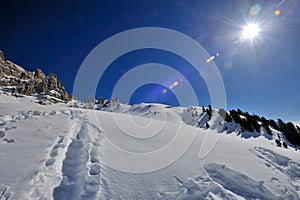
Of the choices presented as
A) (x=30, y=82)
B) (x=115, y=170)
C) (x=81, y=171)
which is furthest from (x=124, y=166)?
(x=30, y=82)

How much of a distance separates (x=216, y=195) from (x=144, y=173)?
2.28 m

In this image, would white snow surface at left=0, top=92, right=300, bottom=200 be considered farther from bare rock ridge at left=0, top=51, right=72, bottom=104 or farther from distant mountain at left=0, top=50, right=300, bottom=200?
bare rock ridge at left=0, top=51, right=72, bottom=104

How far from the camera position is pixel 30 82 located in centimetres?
13038

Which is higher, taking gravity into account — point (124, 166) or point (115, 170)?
point (124, 166)

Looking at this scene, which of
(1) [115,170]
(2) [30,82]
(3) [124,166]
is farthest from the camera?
(2) [30,82]

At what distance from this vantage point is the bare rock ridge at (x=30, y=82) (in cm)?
11872

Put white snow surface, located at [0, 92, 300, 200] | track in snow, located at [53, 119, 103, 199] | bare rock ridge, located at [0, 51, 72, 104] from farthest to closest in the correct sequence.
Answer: bare rock ridge, located at [0, 51, 72, 104]
white snow surface, located at [0, 92, 300, 200]
track in snow, located at [53, 119, 103, 199]

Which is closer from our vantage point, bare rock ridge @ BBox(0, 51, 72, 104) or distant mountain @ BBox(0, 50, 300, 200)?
distant mountain @ BBox(0, 50, 300, 200)

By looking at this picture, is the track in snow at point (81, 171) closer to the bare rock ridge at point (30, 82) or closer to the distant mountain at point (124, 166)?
the distant mountain at point (124, 166)

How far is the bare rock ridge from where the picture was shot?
119 metres

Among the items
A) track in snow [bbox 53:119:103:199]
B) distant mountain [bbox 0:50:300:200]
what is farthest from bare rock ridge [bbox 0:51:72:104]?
track in snow [bbox 53:119:103:199]

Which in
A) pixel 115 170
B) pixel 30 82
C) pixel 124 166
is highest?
pixel 30 82

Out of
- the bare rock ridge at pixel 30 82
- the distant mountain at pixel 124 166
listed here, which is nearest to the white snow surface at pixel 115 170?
the distant mountain at pixel 124 166

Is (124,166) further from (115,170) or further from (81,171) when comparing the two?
(81,171)
